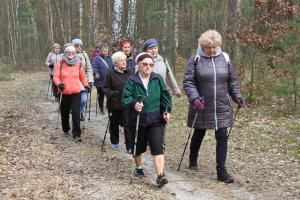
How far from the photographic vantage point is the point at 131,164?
805 cm

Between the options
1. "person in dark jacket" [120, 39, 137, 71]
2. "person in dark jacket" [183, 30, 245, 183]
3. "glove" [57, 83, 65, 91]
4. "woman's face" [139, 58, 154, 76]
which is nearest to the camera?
"woman's face" [139, 58, 154, 76]

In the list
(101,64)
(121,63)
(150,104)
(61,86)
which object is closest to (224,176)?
(150,104)

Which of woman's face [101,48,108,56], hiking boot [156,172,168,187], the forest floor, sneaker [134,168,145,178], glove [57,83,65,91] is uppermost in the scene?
woman's face [101,48,108,56]

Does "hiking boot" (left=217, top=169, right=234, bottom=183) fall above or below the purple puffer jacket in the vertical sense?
below

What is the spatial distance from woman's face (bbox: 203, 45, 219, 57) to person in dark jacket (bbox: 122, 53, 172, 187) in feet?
2.75

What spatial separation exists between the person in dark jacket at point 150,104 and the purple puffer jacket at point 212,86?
48 centimetres

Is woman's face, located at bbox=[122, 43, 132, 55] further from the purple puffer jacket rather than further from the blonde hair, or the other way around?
the blonde hair

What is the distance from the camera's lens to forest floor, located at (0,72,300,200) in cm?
652

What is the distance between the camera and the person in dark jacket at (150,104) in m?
6.64

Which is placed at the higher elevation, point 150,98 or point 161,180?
point 150,98

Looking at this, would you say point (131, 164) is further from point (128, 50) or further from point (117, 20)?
point (117, 20)

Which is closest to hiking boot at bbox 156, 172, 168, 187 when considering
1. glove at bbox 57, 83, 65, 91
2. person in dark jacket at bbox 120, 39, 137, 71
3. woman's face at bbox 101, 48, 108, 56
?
person in dark jacket at bbox 120, 39, 137, 71

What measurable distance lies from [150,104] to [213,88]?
3.35 ft

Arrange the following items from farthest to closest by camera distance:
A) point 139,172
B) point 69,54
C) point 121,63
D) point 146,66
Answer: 1. point 69,54
2. point 121,63
3. point 139,172
4. point 146,66
